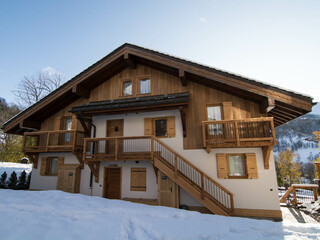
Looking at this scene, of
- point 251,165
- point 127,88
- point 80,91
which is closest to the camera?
point 251,165

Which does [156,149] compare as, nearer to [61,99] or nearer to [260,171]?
[260,171]

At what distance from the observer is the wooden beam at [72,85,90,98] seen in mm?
11875

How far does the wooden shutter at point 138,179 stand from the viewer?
10407 mm

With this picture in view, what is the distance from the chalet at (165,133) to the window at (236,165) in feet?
0.16

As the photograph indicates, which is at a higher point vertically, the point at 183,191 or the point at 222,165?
the point at 222,165

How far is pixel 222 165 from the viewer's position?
9398mm

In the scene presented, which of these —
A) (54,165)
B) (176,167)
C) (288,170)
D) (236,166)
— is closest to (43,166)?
(54,165)

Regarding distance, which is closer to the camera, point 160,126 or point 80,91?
point 160,126

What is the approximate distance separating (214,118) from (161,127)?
315 centimetres

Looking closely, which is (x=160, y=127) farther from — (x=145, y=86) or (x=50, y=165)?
(x=50, y=165)

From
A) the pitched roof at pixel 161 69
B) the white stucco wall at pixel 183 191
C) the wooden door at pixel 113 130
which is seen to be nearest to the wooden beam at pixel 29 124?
the pitched roof at pixel 161 69

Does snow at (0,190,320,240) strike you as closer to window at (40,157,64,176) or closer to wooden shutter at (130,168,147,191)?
wooden shutter at (130,168,147,191)

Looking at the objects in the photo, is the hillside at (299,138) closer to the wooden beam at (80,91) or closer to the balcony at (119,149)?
the balcony at (119,149)

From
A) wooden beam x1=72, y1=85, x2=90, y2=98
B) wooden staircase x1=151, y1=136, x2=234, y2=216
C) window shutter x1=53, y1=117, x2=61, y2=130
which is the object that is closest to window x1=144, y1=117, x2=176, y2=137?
wooden staircase x1=151, y1=136, x2=234, y2=216
